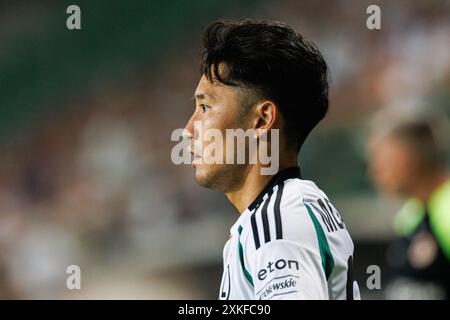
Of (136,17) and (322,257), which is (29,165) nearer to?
(136,17)

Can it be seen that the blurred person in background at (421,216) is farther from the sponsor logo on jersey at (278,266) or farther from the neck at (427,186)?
the sponsor logo on jersey at (278,266)

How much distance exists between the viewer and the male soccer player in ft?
7.52

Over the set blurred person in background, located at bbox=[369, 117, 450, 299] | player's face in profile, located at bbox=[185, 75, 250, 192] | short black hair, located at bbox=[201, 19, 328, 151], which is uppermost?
short black hair, located at bbox=[201, 19, 328, 151]

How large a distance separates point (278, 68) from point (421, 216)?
2.05 m

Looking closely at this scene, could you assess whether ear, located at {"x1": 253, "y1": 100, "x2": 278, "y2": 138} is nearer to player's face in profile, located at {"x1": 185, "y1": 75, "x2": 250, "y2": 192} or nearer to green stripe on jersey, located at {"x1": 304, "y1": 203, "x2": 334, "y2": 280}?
player's face in profile, located at {"x1": 185, "y1": 75, "x2": 250, "y2": 192}

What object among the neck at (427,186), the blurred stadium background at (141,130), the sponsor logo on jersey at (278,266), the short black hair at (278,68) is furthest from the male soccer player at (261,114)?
the blurred stadium background at (141,130)

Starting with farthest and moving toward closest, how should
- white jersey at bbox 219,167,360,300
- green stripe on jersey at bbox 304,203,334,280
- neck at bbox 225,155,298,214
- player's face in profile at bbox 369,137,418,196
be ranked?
player's face in profile at bbox 369,137,418,196 → neck at bbox 225,155,298,214 → green stripe on jersey at bbox 304,203,334,280 → white jersey at bbox 219,167,360,300

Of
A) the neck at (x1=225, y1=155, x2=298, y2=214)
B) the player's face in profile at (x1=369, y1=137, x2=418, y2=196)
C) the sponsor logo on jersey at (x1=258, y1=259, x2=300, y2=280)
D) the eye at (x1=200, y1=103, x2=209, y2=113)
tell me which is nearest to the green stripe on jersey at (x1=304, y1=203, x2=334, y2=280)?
the sponsor logo on jersey at (x1=258, y1=259, x2=300, y2=280)

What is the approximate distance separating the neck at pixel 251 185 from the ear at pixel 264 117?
12 cm

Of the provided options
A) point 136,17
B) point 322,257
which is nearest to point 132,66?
point 136,17

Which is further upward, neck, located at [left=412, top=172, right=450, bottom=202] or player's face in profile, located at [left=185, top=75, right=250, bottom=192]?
player's face in profile, located at [left=185, top=75, right=250, bottom=192]

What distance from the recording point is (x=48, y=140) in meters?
6.84

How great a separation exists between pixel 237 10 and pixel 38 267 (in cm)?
286

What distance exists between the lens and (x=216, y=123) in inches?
104
